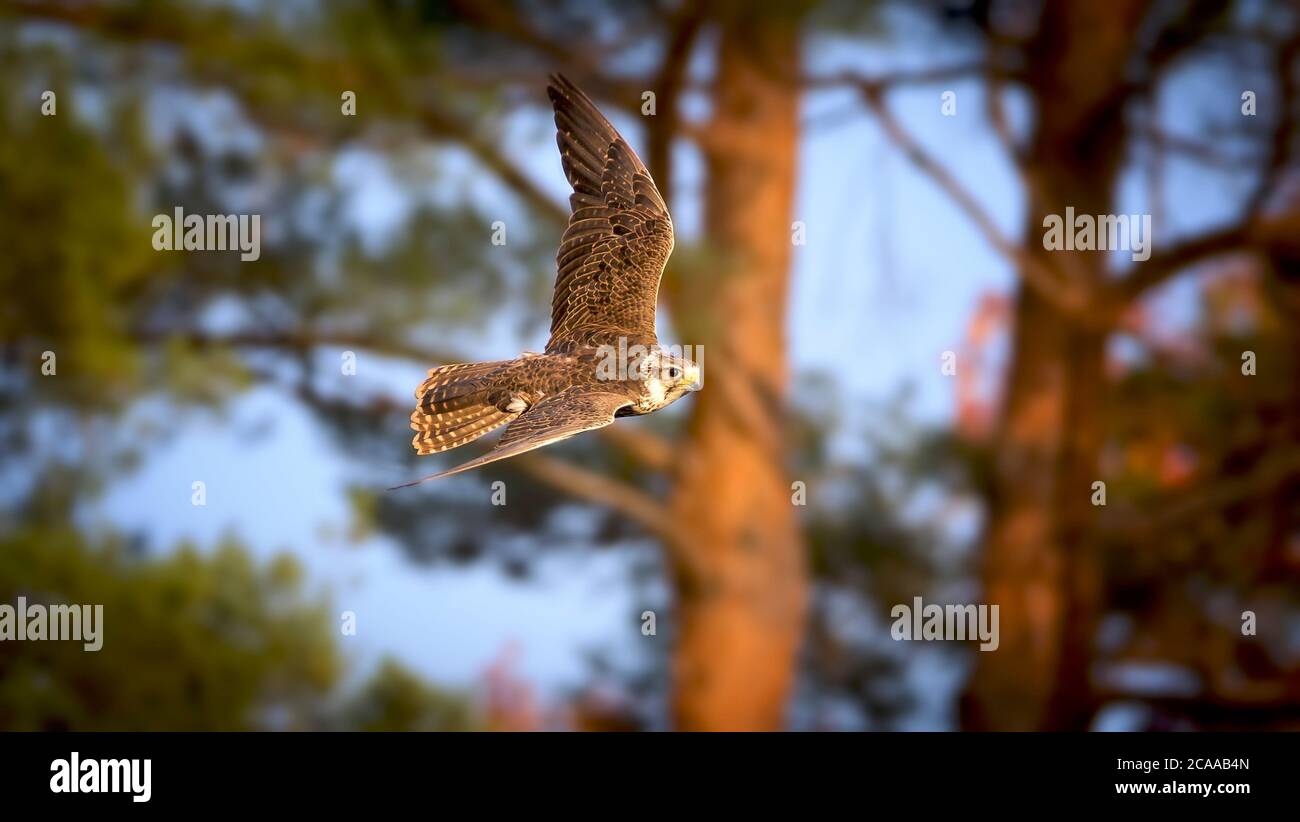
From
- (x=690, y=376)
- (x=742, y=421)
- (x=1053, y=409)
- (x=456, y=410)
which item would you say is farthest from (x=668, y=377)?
(x=1053, y=409)

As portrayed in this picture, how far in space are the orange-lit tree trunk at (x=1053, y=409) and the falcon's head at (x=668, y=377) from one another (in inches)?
187

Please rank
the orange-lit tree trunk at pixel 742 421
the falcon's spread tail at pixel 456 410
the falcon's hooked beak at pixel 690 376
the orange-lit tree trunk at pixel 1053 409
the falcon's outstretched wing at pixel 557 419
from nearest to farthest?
1. the falcon's outstretched wing at pixel 557 419
2. the falcon's hooked beak at pixel 690 376
3. the falcon's spread tail at pixel 456 410
4. the orange-lit tree trunk at pixel 742 421
5. the orange-lit tree trunk at pixel 1053 409

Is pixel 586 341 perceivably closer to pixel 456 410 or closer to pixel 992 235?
pixel 456 410

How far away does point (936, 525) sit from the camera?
234 inches

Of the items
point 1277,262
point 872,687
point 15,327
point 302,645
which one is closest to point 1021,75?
point 1277,262

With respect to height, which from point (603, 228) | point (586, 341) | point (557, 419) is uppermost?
point (603, 228)

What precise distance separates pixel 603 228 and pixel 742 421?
11.7ft

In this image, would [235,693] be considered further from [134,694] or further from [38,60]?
[38,60]

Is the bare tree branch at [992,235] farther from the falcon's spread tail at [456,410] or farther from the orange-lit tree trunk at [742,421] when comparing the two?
the falcon's spread tail at [456,410]

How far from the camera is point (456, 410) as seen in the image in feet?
5.13

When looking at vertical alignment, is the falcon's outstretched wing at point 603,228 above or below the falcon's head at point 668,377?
above

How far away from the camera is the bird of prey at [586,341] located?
1397 mm

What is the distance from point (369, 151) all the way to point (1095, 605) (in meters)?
3.63

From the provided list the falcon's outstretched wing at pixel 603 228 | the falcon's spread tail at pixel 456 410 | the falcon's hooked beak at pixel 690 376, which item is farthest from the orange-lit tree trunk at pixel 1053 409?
the falcon's hooked beak at pixel 690 376
